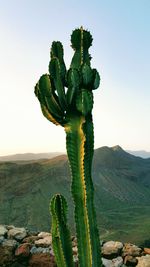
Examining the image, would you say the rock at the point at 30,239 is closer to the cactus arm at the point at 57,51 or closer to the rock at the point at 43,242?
the rock at the point at 43,242

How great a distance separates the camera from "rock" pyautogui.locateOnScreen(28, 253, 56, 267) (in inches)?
211

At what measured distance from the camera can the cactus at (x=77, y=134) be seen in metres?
3.72

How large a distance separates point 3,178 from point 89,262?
32.1m

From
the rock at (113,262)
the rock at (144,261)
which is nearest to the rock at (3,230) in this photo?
the rock at (113,262)

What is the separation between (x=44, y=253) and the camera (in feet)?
18.2

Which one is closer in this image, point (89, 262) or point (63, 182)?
point (89, 262)

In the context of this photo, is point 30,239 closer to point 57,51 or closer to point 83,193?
point 83,193

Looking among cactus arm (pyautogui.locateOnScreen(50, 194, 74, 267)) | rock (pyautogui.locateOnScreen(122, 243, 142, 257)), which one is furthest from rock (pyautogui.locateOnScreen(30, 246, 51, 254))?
cactus arm (pyautogui.locateOnScreen(50, 194, 74, 267))

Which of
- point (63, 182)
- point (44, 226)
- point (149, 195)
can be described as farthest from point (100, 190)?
point (44, 226)

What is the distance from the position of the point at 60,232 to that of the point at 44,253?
6.08 feet

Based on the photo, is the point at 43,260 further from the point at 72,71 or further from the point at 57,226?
the point at 72,71

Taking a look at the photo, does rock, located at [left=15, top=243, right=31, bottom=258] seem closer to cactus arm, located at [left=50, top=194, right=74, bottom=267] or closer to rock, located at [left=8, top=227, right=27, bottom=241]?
rock, located at [left=8, top=227, right=27, bottom=241]

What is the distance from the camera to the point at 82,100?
3.72m

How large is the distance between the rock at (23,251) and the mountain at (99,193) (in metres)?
17.8
